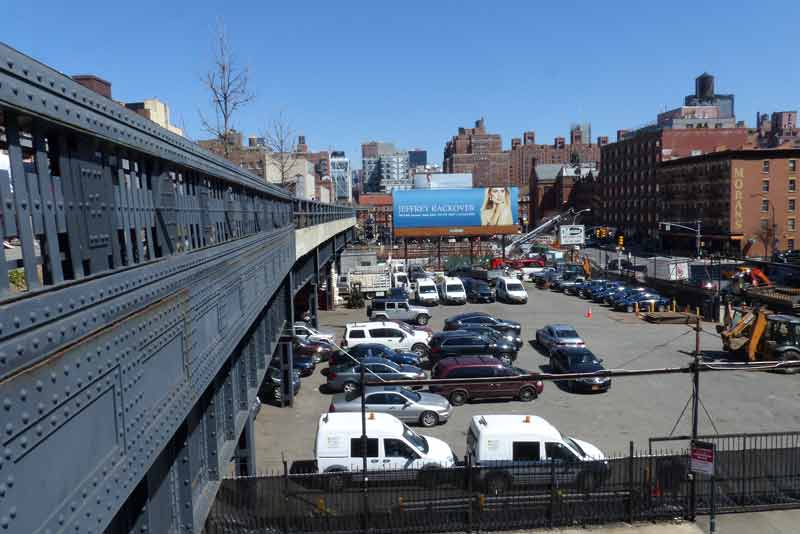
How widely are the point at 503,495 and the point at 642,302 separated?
2709cm

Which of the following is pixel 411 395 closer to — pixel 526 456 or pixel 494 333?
pixel 526 456

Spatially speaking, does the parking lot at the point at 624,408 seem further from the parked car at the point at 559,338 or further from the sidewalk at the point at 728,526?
the sidewalk at the point at 728,526

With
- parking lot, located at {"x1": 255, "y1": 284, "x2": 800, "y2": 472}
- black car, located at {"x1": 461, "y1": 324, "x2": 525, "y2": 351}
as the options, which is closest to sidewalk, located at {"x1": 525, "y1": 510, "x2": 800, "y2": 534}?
parking lot, located at {"x1": 255, "y1": 284, "x2": 800, "y2": 472}

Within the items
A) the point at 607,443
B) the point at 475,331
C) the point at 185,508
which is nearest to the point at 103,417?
the point at 185,508

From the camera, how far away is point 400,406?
1680cm

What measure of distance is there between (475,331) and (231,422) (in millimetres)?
18700

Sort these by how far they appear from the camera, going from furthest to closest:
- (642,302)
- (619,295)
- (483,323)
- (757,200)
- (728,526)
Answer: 1. (757,200)
2. (619,295)
3. (642,302)
4. (483,323)
5. (728,526)

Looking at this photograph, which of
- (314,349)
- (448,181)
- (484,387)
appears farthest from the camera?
(448,181)

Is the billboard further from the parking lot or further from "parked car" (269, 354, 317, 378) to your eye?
"parked car" (269, 354, 317, 378)

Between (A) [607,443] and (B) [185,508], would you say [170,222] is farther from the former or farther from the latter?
(A) [607,443]

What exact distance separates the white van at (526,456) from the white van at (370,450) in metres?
0.99

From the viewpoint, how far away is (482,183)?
176 meters

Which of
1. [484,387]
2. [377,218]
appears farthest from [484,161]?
[484,387]

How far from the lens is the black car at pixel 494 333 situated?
25.5m
